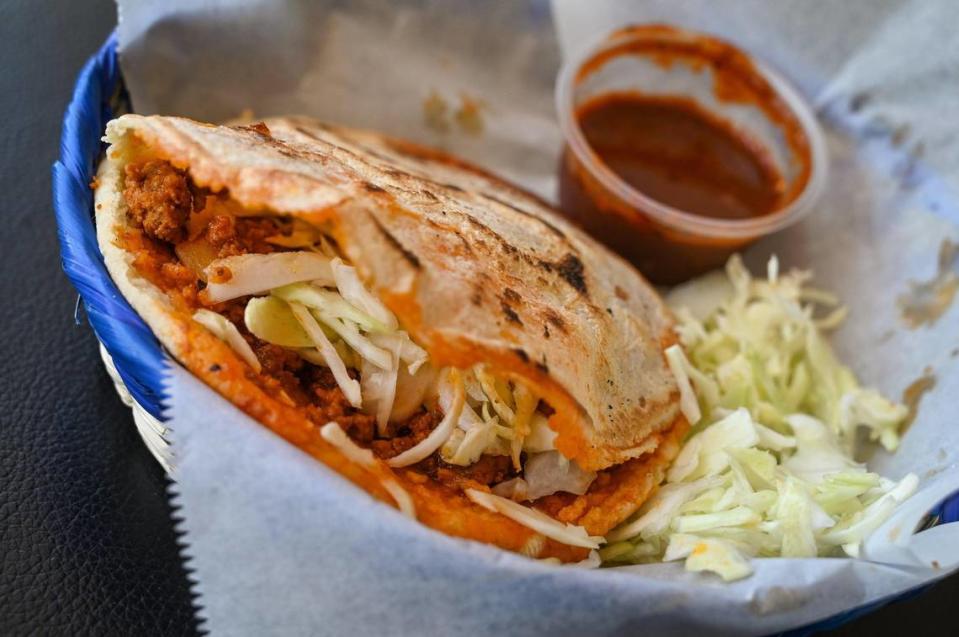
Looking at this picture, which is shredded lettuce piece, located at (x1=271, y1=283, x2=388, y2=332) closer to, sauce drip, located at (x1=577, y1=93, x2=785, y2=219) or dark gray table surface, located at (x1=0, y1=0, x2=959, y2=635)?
dark gray table surface, located at (x1=0, y1=0, x2=959, y2=635)

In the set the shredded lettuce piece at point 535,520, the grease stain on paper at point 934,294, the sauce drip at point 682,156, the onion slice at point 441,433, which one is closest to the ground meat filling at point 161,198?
the onion slice at point 441,433

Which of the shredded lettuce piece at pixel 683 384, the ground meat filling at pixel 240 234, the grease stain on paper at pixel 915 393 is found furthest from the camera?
the grease stain on paper at pixel 915 393

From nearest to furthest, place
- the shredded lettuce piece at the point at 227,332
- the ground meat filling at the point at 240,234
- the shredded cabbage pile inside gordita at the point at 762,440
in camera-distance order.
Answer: the shredded lettuce piece at the point at 227,332 → the ground meat filling at the point at 240,234 → the shredded cabbage pile inside gordita at the point at 762,440

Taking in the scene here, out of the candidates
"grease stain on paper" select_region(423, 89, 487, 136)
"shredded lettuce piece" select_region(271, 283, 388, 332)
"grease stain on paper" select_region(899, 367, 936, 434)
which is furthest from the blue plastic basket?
"grease stain on paper" select_region(423, 89, 487, 136)

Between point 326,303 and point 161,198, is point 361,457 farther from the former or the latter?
point 161,198

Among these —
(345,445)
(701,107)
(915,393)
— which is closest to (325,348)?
(345,445)

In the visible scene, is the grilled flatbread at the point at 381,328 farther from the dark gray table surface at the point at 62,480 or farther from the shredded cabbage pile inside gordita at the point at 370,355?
the dark gray table surface at the point at 62,480
